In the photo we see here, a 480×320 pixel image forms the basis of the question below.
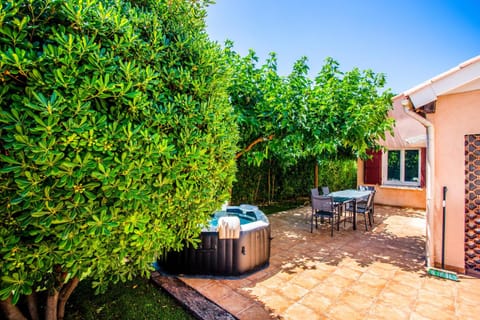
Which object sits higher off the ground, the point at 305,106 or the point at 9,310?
the point at 305,106

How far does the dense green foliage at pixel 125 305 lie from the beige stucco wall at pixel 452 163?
524cm

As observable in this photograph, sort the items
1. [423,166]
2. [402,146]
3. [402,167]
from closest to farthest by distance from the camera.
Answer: [423,166]
[402,146]
[402,167]

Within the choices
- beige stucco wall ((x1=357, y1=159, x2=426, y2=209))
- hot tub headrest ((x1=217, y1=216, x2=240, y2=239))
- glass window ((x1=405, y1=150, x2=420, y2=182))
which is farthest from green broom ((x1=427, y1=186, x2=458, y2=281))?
glass window ((x1=405, y1=150, x2=420, y2=182))

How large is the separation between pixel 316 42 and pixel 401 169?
795 centimetres

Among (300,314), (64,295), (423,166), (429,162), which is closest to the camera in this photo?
(64,295)

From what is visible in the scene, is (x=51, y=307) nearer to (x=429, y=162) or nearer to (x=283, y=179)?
(x=429, y=162)

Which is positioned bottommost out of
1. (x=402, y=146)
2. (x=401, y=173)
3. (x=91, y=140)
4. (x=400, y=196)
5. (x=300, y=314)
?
(x=300, y=314)

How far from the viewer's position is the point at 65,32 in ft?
5.68

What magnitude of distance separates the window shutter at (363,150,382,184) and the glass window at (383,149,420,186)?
382 mm

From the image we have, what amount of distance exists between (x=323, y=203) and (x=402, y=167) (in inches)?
288

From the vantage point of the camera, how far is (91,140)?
5.29ft

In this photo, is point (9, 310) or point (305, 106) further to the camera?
point (305, 106)

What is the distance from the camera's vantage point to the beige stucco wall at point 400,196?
10.7 metres

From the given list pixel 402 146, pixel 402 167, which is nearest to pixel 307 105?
pixel 402 146
